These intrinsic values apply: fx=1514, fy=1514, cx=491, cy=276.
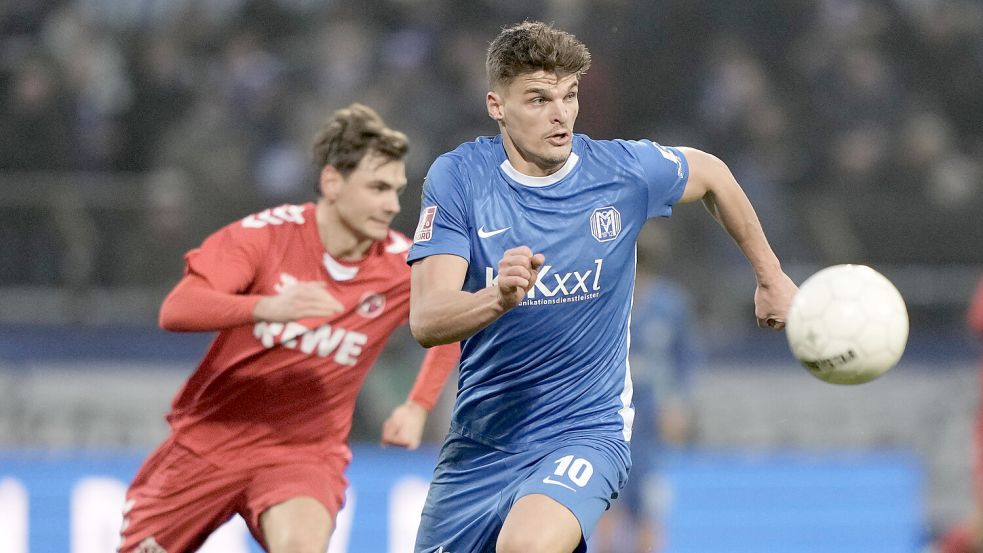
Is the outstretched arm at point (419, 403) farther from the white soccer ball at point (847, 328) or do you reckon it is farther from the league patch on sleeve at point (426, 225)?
the white soccer ball at point (847, 328)

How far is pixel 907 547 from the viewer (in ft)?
34.9

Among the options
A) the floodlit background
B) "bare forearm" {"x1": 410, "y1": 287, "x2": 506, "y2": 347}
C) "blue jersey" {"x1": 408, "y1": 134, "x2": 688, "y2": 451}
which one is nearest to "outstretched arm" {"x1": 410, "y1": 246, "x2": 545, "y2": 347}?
"bare forearm" {"x1": 410, "y1": 287, "x2": 506, "y2": 347}

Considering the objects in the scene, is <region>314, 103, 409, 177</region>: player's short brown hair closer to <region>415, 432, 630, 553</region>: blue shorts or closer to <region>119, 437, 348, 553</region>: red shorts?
<region>119, 437, 348, 553</region>: red shorts

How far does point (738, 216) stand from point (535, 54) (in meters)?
1.02

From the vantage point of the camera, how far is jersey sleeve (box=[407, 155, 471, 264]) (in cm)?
502

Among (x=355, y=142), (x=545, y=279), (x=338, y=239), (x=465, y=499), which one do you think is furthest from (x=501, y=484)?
(x=355, y=142)

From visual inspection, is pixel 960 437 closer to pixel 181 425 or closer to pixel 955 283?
pixel 955 283

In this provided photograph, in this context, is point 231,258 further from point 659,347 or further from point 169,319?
point 659,347

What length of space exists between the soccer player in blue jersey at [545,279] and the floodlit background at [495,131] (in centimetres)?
445

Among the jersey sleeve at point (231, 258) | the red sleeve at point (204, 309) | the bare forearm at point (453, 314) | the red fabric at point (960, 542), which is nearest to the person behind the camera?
the bare forearm at point (453, 314)

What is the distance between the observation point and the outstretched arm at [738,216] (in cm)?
542

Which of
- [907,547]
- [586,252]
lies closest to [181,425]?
[586,252]

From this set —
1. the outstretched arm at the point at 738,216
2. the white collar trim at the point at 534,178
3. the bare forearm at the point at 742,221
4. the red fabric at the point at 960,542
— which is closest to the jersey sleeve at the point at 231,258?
the white collar trim at the point at 534,178

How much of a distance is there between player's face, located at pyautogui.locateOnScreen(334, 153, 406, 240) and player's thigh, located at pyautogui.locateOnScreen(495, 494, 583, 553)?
5.67 feet
